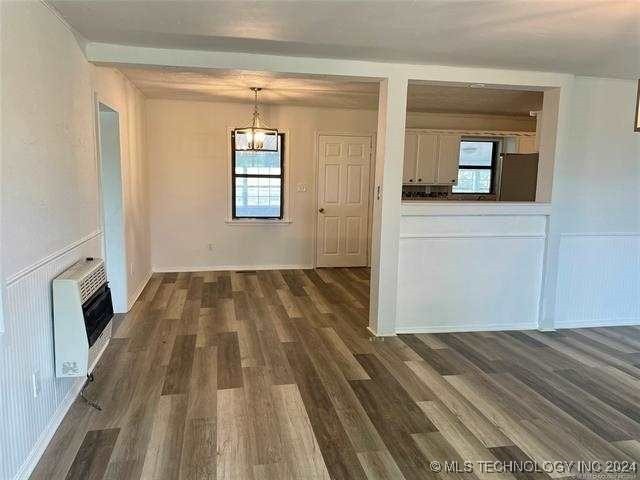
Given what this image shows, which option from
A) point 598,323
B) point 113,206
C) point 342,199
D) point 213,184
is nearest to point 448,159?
point 342,199

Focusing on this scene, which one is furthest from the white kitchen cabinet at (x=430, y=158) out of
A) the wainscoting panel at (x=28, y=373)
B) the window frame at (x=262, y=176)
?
the wainscoting panel at (x=28, y=373)

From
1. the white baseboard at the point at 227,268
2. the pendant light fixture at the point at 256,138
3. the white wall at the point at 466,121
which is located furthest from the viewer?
the white wall at the point at 466,121

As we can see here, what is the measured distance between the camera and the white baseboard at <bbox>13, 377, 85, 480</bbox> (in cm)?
210

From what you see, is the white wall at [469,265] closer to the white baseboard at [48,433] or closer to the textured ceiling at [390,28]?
the textured ceiling at [390,28]

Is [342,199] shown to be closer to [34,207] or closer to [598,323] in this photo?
[598,323]

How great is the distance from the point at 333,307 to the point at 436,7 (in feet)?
10.8

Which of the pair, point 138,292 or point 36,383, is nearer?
point 36,383

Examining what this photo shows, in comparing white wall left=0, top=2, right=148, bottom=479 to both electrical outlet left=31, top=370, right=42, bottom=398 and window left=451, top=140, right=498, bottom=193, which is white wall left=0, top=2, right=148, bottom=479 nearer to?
electrical outlet left=31, top=370, right=42, bottom=398

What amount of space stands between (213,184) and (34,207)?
171 inches

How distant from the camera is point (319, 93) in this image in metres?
5.51

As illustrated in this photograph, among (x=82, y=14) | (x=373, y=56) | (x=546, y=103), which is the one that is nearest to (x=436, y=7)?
(x=373, y=56)

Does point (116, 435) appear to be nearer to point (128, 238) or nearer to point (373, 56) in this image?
point (128, 238)

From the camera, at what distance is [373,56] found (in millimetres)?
3527

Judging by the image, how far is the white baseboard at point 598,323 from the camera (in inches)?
176
